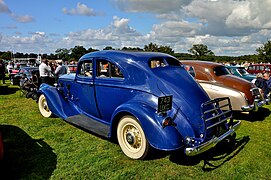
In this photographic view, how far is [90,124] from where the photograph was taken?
515 centimetres

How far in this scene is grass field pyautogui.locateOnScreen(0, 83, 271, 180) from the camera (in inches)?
148

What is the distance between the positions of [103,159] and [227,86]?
4888 mm

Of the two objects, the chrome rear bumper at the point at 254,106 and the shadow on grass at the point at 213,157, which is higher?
the chrome rear bumper at the point at 254,106

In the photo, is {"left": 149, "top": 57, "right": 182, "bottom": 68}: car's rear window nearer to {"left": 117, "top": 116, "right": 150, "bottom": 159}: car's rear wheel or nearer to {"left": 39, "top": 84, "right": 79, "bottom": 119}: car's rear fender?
{"left": 117, "top": 116, "right": 150, "bottom": 159}: car's rear wheel

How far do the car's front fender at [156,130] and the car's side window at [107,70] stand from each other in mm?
1102

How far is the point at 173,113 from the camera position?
4.05m

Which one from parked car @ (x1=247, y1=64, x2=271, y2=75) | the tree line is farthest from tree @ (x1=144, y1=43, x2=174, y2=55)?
parked car @ (x1=247, y1=64, x2=271, y2=75)

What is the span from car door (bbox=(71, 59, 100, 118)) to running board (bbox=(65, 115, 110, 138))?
19 cm

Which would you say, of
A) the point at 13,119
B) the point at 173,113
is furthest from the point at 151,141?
the point at 13,119

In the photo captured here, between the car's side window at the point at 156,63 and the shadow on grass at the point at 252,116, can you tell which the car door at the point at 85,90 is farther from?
the shadow on grass at the point at 252,116

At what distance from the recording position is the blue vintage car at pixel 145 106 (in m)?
3.79

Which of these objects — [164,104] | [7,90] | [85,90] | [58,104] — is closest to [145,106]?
[164,104]

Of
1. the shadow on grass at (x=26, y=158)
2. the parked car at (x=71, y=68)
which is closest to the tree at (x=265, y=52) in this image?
the parked car at (x=71, y=68)

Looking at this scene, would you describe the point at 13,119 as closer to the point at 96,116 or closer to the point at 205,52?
the point at 96,116
